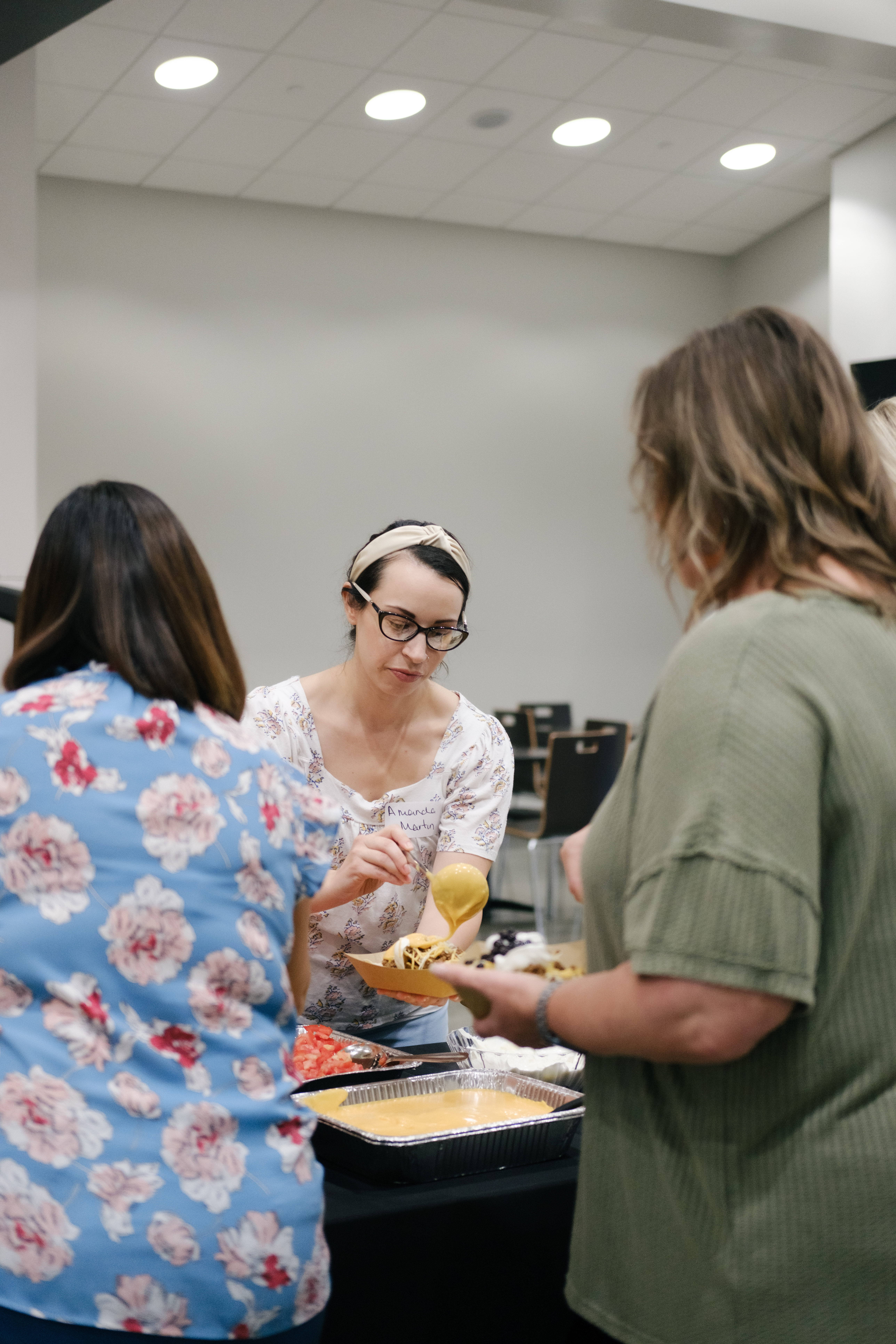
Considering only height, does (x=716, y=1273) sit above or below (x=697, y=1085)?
below

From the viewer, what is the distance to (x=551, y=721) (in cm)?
777

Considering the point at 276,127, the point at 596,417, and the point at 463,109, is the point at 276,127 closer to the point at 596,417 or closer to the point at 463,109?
the point at 463,109

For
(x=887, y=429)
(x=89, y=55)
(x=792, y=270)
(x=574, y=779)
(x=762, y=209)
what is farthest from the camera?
(x=792, y=270)

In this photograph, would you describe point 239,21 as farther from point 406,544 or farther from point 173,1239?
point 173,1239

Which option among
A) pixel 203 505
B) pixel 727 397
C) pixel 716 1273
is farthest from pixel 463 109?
pixel 716 1273

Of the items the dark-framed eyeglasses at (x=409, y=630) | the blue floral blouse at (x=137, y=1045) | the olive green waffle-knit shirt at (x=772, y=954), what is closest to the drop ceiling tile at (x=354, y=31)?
the dark-framed eyeglasses at (x=409, y=630)

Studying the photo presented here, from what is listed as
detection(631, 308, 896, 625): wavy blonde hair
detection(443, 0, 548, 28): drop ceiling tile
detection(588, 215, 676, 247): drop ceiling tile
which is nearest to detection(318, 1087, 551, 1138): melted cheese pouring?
detection(631, 308, 896, 625): wavy blonde hair

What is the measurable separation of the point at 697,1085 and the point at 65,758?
600mm

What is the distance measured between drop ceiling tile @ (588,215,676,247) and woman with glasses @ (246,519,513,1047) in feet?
20.4

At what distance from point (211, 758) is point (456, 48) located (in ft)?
17.2

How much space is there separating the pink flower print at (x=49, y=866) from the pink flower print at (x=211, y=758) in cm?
12

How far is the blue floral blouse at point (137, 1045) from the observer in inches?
41.6

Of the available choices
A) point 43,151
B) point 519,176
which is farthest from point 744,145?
point 43,151

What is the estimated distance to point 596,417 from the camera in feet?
27.7
